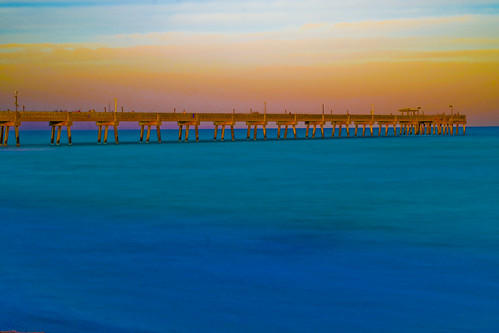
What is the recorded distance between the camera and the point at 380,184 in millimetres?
33625

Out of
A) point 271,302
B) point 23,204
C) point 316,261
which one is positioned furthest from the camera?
point 23,204

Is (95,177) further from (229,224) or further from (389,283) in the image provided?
(389,283)

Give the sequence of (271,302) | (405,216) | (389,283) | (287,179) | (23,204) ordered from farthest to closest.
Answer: (287,179) < (23,204) < (405,216) < (389,283) < (271,302)

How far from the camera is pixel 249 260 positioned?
14508mm

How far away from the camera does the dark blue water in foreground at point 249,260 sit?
411 inches

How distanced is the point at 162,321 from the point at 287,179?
26.5m

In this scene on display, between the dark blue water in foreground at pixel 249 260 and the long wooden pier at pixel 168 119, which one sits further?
the long wooden pier at pixel 168 119

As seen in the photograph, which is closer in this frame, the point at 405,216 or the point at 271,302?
the point at 271,302

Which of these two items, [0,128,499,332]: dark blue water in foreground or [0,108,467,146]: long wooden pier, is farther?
[0,108,467,146]: long wooden pier

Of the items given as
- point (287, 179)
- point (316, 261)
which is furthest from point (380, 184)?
point (316, 261)

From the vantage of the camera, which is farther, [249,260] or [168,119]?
[168,119]

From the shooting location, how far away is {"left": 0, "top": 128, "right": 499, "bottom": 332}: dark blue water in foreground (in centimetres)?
1045

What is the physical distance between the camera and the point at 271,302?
1112 cm

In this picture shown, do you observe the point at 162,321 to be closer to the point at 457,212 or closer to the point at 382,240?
the point at 382,240
